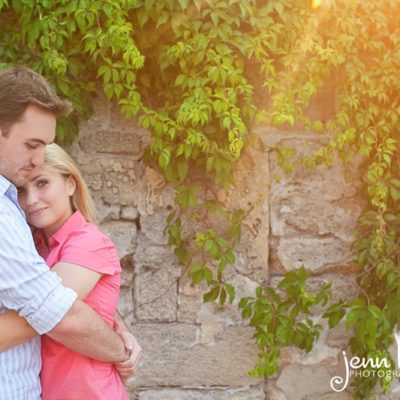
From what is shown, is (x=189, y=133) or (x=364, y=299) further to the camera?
(x=364, y=299)

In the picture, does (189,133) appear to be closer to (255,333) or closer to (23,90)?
(255,333)

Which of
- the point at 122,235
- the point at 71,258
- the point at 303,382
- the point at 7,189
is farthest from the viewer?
the point at 303,382

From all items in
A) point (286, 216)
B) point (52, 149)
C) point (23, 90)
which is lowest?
point (286, 216)

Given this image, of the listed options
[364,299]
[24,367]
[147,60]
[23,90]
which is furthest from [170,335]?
[23,90]

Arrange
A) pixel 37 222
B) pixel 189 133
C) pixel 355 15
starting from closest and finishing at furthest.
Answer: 1. pixel 37 222
2. pixel 189 133
3. pixel 355 15

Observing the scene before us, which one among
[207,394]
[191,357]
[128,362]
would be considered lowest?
[207,394]

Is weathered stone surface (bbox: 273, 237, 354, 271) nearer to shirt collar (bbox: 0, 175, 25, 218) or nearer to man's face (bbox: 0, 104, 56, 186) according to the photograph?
man's face (bbox: 0, 104, 56, 186)

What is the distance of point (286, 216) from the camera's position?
12.3 feet

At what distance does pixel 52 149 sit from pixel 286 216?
1539mm

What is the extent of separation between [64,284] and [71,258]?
0.34 feet

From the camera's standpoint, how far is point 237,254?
3686 millimetres

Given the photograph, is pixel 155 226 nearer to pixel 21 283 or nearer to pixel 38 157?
pixel 38 157

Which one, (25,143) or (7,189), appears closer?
(7,189)

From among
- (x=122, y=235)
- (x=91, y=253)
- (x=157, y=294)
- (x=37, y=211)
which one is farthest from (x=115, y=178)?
(x=91, y=253)
